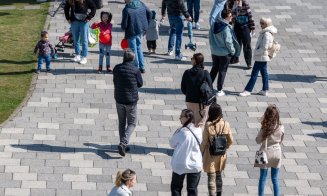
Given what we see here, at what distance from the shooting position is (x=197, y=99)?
15.9 m

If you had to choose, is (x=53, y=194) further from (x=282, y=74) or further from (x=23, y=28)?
(x=23, y=28)

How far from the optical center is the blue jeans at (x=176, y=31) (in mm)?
20734

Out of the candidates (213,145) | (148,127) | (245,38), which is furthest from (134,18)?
(213,145)

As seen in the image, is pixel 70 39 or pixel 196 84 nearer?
pixel 196 84

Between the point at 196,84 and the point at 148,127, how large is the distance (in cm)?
192

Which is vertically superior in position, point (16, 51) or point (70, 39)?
point (70, 39)

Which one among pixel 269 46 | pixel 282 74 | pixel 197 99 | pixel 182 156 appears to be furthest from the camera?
pixel 282 74

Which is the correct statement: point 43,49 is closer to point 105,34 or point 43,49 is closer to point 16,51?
point 105,34

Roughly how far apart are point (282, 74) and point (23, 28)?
661cm

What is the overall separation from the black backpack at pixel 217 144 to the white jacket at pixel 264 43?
16.7 ft

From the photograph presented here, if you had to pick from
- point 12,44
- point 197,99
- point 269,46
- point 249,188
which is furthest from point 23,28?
point 249,188

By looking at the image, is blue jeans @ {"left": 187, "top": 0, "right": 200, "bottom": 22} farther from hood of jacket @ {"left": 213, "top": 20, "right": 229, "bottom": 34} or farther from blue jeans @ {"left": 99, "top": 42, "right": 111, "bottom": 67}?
hood of jacket @ {"left": 213, "top": 20, "right": 229, "bottom": 34}

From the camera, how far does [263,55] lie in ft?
61.7

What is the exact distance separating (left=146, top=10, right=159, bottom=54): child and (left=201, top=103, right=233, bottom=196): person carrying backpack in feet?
23.9
